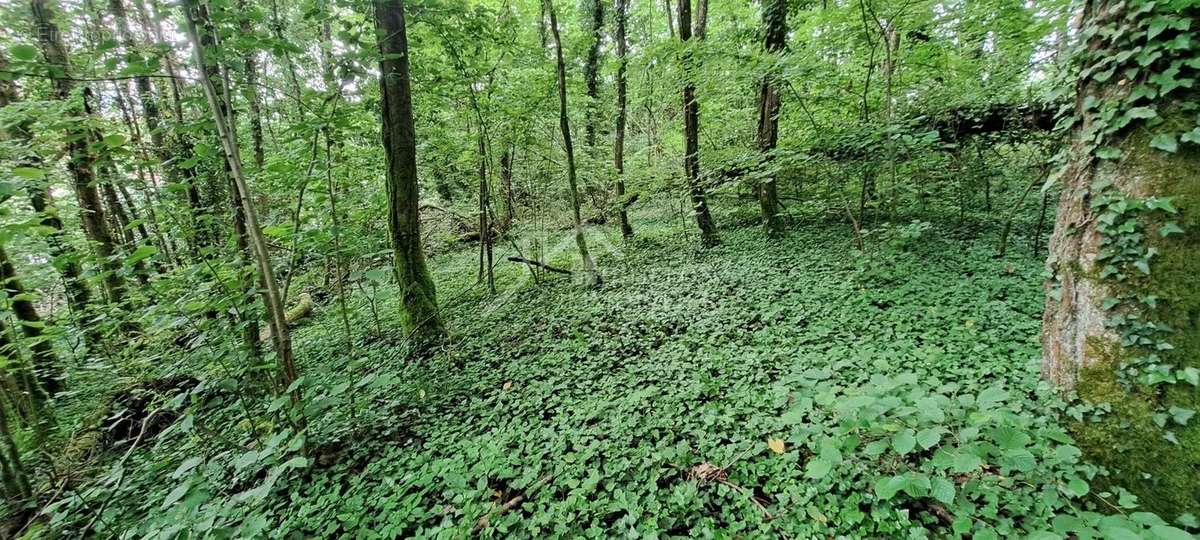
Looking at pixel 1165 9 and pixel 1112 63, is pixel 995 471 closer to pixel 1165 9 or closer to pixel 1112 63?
pixel 1112 63

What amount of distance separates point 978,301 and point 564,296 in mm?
4548

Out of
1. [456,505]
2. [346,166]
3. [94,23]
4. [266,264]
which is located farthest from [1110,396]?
[94,23]

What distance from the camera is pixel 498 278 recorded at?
7504 mm

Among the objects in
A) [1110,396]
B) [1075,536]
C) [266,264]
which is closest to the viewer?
[1075,536]

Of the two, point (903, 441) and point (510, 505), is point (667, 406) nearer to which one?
point (510, 505)

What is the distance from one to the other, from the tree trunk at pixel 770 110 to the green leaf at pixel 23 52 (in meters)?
6.14

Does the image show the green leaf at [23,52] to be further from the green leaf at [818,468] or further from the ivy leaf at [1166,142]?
the ivy leaf at [1166,142]

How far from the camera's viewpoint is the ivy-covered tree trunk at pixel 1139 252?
175 centimetres

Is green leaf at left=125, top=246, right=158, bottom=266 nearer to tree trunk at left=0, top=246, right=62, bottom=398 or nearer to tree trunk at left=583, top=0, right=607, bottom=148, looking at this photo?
tree trunk at left=0, top=246, right=62, bottom=398

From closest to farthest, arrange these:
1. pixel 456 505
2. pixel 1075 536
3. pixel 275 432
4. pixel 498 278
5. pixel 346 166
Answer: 1. pixel 1075 536
2. pixel 456 505
3. pixel 275 432
4. pixel 346 166
5. pixel 498 278

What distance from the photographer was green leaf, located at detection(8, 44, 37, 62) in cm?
171

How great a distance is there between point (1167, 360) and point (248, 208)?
4796 mm

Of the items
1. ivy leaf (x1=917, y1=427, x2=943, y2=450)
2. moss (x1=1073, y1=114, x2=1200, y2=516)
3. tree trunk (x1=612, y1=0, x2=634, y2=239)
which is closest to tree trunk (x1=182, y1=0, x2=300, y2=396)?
ivy leaf (x1=917, y1=427, x2=943, y2=450)

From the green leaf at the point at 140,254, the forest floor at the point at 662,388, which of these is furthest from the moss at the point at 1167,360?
the green leaf at the point at 140,254
